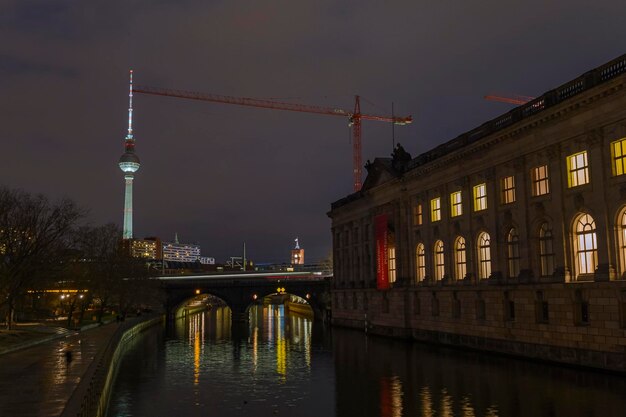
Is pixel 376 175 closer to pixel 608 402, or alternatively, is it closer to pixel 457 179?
pixel 457 179

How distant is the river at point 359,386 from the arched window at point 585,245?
24.7 ft

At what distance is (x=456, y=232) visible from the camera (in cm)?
6681

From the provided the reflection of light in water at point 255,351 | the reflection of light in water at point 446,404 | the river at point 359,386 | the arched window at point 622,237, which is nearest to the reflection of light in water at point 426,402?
the river at point 359,386

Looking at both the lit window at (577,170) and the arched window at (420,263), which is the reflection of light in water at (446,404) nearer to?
the lit window at (577,170)

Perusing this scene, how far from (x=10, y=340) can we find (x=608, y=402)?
53282mm

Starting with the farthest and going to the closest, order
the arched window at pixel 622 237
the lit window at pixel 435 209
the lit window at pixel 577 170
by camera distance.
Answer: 1. the lit window at pixel 435 209
2. the lit window at pixel 577 170
3. the arched window at pixel 622 237

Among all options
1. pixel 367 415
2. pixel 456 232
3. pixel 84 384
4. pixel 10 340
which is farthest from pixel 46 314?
pixel 367 415

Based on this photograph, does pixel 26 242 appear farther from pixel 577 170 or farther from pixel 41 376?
pixel 577 170

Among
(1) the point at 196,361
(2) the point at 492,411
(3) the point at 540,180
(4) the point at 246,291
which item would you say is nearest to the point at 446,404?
(2) the point at 492,411

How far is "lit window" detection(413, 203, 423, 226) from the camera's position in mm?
76188

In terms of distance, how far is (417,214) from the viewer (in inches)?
3027

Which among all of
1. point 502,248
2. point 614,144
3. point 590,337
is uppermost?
point 614,144

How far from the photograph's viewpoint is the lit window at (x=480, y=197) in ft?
203

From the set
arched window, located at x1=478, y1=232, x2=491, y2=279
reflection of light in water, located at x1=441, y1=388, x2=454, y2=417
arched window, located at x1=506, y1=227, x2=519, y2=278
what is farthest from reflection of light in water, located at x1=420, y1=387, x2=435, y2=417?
arched window, located at x1=478, y1=232, x2=491, y2=279
